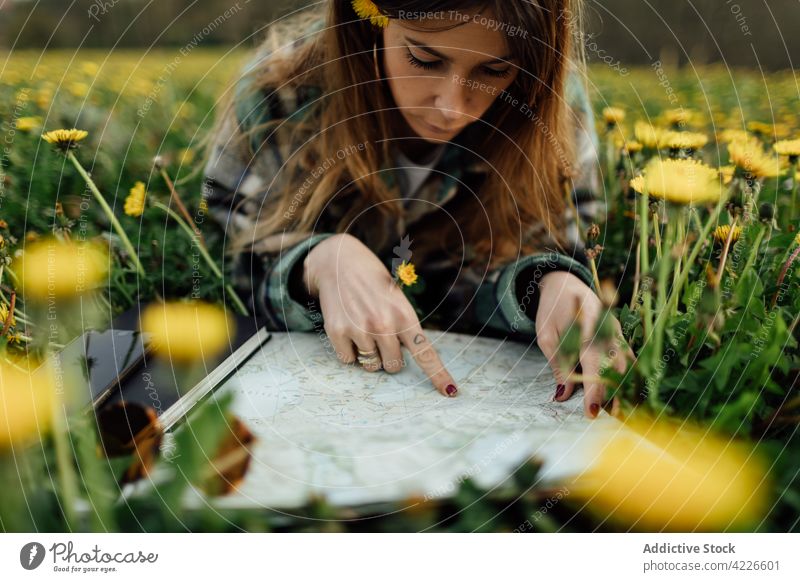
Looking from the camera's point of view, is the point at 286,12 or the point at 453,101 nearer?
the point at 453,101

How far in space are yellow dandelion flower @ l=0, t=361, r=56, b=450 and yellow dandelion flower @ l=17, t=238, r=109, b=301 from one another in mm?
98

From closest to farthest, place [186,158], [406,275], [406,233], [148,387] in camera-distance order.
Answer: [148,387] → [406,275] → [406,233] → [186,158]

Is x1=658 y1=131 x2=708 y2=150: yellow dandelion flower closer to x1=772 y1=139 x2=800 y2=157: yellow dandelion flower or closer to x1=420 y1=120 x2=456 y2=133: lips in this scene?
x1=772 y1=139 x2=800 y2=157: yellow dandelion flower

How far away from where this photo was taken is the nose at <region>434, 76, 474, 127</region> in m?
0.61

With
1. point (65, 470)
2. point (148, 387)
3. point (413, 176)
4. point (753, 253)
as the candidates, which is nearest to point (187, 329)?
point (148, 387)

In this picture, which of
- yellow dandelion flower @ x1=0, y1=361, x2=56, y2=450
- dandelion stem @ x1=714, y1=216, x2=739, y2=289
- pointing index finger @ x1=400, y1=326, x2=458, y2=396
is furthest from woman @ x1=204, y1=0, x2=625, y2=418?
yellow dandelion flower @ x1=0, y1=361, x2=56, y2=450

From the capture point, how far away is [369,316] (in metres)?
0.60

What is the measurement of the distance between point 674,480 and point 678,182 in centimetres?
23

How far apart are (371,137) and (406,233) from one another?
122 mm

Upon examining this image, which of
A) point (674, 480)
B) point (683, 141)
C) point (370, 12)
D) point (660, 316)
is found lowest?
point (674, 480)

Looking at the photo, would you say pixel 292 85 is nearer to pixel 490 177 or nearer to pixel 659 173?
pixel 490 177

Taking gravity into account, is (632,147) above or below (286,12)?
below

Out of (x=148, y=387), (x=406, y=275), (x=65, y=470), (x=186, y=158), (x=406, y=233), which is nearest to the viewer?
(x=65, y=470)

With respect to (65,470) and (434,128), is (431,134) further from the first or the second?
(65,470)
